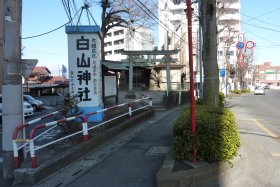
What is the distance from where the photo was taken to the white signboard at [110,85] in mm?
14832

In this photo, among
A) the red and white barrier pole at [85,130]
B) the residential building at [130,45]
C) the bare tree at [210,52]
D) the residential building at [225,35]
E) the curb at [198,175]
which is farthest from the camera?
the residential building at [225,35]

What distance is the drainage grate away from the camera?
865cm

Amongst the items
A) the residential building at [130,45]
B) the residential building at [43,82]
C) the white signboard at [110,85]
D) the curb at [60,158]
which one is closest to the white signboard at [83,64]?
the curb at [60,158]

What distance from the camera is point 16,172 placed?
21.3 feet

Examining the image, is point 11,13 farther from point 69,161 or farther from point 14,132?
point 69,161

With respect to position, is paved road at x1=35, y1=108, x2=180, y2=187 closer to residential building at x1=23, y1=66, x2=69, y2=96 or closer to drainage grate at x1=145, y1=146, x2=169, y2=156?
drainage grate at x1=145, y1=146, x2=169, y2=156

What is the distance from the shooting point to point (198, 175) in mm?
5812

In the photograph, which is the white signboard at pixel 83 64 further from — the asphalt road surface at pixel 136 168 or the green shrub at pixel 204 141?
the green shrub at pixel 204 141

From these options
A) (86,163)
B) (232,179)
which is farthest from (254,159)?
(86,163)

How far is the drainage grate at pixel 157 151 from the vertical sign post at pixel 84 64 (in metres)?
3.46

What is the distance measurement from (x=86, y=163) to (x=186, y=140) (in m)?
2.61

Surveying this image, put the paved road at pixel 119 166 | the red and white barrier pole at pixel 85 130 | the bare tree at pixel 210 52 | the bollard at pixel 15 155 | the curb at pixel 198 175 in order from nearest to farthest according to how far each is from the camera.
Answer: the curb at pixel 198 175 → the paved road at pixel 119 166 → the bollard at pixel 15 155 → the red and white barrier pole at pixel 85 130 → the bare tree at pixel 210 52

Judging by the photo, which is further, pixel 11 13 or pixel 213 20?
pixel 213 20

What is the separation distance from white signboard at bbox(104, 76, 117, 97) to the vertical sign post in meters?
2.35
